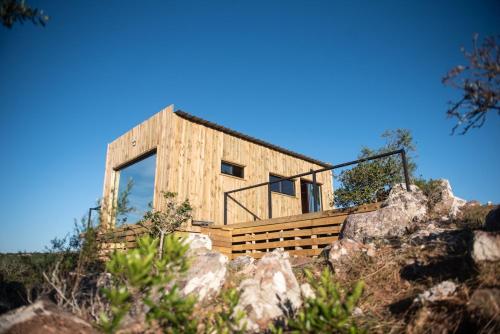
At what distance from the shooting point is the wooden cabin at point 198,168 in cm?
931

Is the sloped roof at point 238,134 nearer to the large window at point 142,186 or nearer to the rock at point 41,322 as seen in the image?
the large window at point 142,186

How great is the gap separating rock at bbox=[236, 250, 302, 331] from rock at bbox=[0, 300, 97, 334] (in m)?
1.36

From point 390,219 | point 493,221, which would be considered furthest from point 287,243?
point 493,221

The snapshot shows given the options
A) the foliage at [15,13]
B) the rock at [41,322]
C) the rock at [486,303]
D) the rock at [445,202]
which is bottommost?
the rock at [41,322]

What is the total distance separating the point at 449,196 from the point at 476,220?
1541 mm

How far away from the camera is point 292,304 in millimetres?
3072

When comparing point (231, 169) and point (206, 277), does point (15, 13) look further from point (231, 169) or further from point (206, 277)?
point (231, 169)

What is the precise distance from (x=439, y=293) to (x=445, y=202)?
Result: 3871 mm

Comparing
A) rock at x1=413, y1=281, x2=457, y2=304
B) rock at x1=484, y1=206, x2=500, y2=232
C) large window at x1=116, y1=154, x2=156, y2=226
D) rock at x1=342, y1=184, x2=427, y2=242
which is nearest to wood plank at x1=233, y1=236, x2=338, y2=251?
rock at x1=342, y1=184, x2=427, y2=242

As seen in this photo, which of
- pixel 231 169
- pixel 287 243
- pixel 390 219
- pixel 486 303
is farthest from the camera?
pixel 231 169

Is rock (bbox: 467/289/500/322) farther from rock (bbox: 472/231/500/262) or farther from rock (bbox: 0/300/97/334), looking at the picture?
rock (bbox: 0/300/97/334)

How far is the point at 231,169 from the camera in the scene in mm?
11117

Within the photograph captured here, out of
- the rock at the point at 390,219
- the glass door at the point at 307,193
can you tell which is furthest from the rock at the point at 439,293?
the glass door at the point at 307,193

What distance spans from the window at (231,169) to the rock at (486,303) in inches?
343
